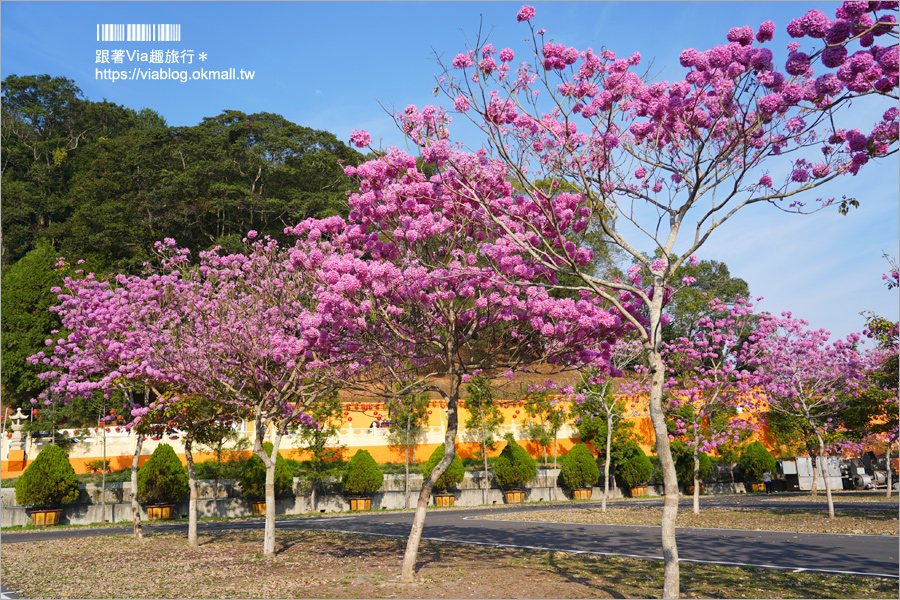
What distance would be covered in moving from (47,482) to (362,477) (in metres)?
11.5

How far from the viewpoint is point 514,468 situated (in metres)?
31.4

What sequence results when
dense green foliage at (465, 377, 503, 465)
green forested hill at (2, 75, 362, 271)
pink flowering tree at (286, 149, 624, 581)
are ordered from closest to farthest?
pink flowering tree at (286, 149, 624, 581) < dense green foliage at (465, 377, 503, 465) < green forested hill at (2, 75, 362, 271)

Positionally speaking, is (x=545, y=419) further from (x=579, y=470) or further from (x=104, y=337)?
(x=104, y=337)

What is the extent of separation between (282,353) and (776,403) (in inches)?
658

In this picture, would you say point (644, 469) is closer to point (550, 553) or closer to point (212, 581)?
point (550, 553)

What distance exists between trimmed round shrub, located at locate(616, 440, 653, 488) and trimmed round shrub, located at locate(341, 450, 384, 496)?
40.1 ft

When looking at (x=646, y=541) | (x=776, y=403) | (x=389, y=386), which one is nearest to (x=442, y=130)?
(x=389, y=386)

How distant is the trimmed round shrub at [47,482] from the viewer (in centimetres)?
2205

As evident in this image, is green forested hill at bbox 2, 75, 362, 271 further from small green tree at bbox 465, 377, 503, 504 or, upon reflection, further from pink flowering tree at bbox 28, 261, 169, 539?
pink flowering tree at bbox 28, 261, 169, 539

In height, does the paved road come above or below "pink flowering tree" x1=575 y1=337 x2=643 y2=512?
below

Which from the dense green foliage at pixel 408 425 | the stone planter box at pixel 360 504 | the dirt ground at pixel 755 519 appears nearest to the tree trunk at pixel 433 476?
the dirt ground at pixel 755 519

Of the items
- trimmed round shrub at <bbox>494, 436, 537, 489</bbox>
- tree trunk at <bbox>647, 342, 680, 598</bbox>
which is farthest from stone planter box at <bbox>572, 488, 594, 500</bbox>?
tree trunk at <bbox>647, 342, 680, 598</bbox>

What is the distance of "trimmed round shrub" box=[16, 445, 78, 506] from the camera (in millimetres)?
22047

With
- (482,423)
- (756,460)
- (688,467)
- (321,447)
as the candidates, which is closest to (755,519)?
(482,423)
